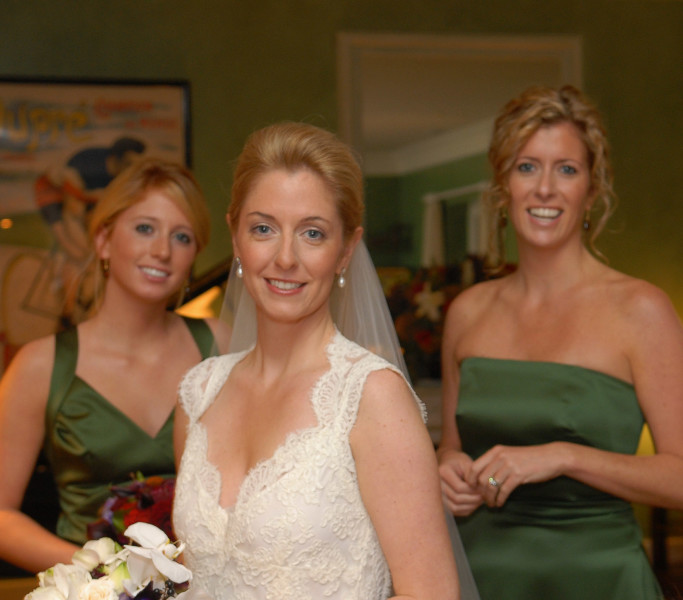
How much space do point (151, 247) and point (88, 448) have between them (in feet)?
1.97

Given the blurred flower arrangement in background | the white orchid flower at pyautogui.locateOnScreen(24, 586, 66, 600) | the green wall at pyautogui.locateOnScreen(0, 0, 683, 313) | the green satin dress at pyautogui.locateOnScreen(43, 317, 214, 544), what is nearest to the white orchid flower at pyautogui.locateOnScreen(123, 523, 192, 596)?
the white orchid flower at pyautogui.locateOnScreen(24, 586, 66, 600)

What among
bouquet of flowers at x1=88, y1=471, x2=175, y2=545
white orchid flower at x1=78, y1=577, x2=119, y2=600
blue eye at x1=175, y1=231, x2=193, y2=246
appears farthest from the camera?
blue eye at x1=175, y1=231, x2=193, y2=246

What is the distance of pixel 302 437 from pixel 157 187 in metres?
1.18

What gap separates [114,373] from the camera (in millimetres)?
2688

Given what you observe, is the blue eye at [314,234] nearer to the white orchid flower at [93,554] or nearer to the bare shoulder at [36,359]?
the white orchid flower at [93,554]

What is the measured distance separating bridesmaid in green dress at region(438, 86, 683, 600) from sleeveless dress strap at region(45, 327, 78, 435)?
43.5 inches

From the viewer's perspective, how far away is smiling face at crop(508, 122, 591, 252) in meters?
2.46

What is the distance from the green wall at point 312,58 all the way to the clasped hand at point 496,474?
313cm

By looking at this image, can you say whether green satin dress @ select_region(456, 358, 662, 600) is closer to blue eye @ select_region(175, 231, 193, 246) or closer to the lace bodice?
the lace bodice

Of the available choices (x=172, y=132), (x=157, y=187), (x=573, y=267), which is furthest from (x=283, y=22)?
(x=573, y=267)

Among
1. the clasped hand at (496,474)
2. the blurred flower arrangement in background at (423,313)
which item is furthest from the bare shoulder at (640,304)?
the blurred flower arrangement in background at (423,313)

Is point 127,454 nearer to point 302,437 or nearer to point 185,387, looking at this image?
point 185,387

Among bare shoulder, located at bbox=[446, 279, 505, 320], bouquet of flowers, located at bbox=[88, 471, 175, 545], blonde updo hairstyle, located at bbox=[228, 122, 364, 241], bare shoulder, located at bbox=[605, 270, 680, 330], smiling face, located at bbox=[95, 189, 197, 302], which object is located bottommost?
bouquet of flowers, located at bbox=[88, 471, 175, 545]

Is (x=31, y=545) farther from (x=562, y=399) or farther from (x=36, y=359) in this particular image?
(x=562, y=399)
